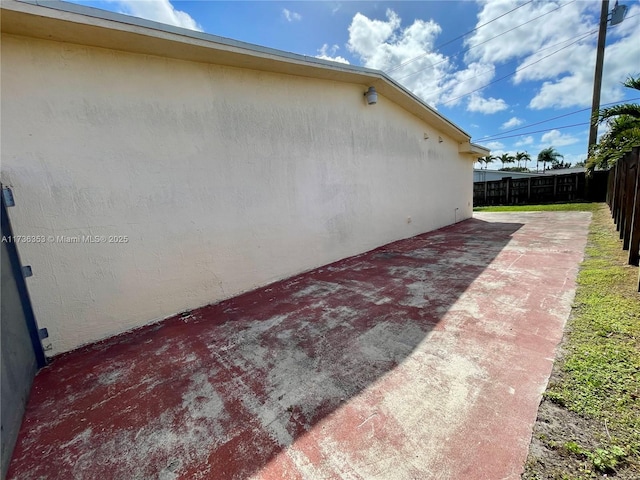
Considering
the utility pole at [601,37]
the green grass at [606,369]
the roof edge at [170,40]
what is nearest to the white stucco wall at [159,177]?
the roof edge at [170,40]

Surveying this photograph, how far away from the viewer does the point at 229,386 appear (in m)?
2.11

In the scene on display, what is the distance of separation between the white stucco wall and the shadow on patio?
0.54 metres

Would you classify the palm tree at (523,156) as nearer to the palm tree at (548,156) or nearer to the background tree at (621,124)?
the palm tree at (548,156)

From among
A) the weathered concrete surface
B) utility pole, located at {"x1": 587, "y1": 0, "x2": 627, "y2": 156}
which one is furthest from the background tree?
utility pole, located at {"x1": 587, "y1": 0, "x2": 627, "y2": 156}

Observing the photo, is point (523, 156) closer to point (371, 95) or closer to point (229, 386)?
point (371, 95)

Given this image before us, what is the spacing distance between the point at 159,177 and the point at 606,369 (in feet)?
15.3

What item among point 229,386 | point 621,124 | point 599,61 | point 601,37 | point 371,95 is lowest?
point 229,386

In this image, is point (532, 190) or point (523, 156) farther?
point (523, 156)

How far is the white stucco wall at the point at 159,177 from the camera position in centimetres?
264

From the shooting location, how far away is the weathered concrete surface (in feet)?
4.79

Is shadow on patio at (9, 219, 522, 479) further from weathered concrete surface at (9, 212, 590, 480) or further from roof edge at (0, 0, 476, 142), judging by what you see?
roof edge at (0, 0, 476, 142)

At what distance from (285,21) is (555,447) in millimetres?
7068

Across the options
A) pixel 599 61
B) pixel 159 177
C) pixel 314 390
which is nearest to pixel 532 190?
pixel 599 61

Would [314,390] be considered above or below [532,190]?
below
